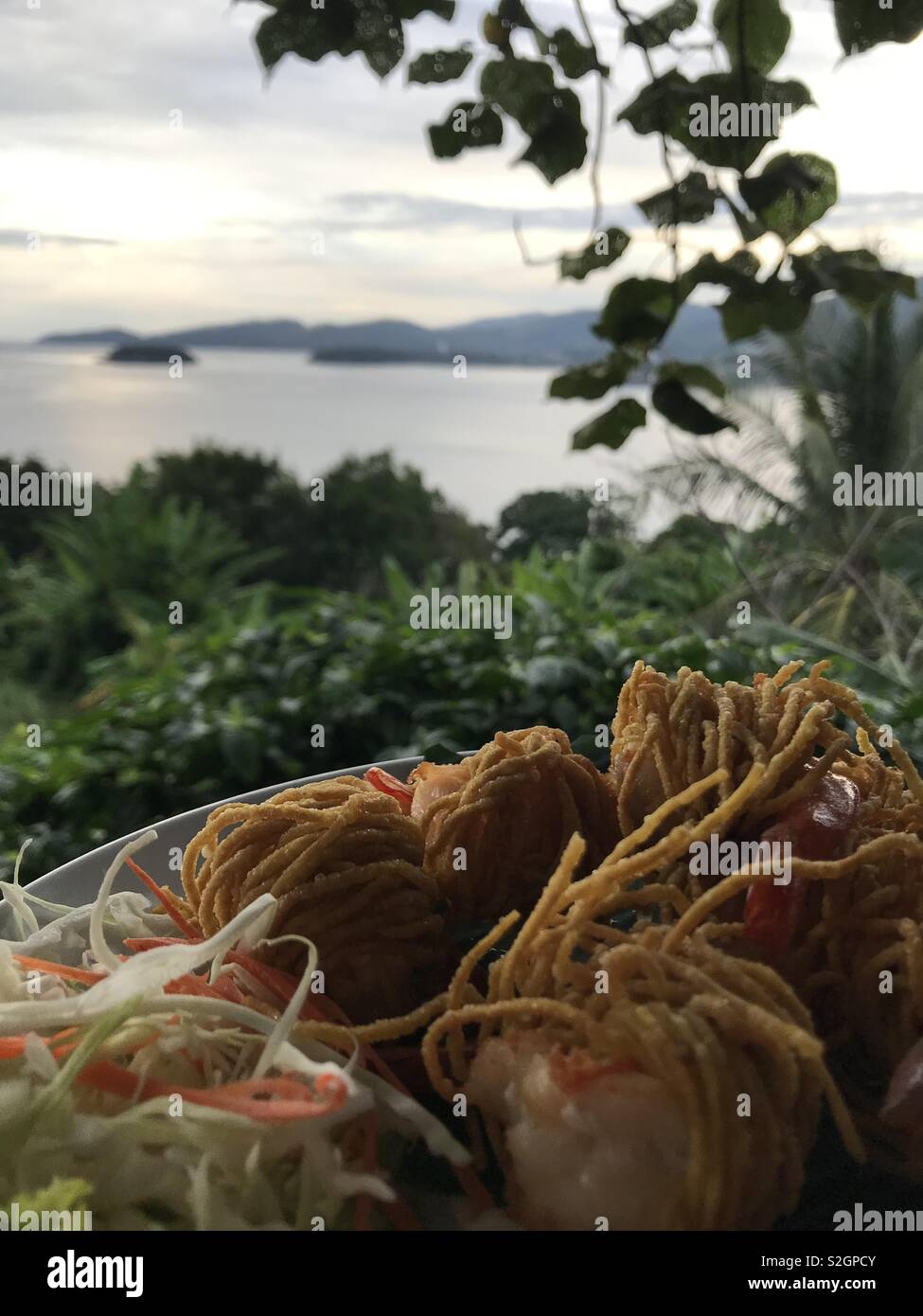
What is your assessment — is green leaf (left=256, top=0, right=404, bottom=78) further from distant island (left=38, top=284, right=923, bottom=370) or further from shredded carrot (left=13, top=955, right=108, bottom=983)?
distant island (left=38, top=284, right=923, bottom=370)

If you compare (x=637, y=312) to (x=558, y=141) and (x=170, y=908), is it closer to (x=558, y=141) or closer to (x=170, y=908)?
(x=558, y=141)

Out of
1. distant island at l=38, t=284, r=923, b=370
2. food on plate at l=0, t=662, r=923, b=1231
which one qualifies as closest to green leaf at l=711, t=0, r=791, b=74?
food on plate at l=0, t=662, r=923, b=1231

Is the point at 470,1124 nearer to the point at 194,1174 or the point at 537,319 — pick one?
the point at 194,1174

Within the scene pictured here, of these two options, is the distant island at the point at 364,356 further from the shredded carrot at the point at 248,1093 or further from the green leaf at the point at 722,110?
the shredded carrot at the point at 248,1093

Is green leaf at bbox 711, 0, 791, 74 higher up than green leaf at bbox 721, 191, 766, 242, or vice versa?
green leaf at bbox 711, 0, 791, 74
